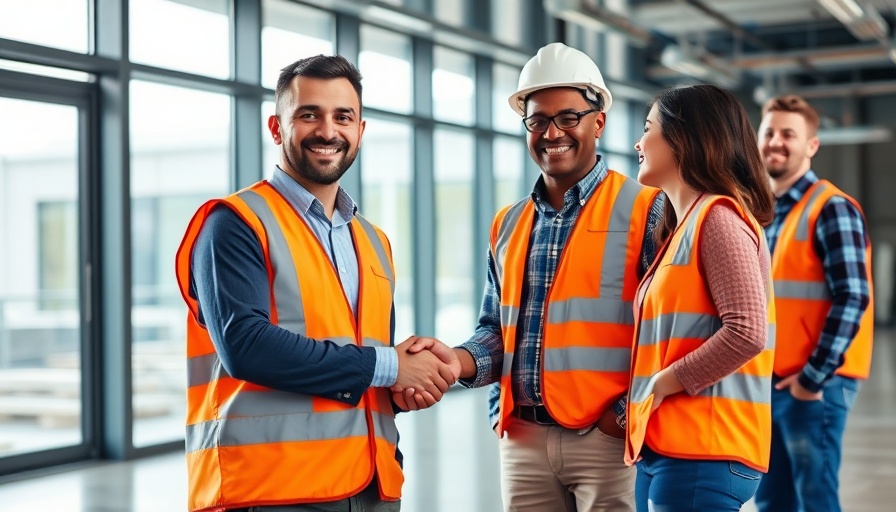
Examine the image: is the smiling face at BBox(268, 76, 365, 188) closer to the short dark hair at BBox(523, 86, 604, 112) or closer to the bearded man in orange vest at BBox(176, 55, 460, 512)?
the bearded man in orange vest at BBox(176, 55, 460, 512)

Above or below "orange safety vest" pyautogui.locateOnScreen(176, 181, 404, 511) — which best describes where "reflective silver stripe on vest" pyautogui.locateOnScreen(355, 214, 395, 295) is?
above

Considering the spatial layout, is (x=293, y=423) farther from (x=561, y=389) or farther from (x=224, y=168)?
(x=224, y=168)

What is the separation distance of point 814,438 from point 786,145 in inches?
39.8

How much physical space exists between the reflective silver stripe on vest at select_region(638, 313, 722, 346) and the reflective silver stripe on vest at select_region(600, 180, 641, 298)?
197 mm

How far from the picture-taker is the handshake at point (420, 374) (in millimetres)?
2258

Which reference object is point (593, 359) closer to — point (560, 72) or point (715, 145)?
point (715, 145)

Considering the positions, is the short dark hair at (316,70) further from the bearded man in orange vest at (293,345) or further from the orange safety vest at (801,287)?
the orange safety vest at (801,287)

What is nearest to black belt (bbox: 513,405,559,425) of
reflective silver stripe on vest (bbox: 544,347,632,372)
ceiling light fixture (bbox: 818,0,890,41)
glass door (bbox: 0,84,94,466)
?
reflective silver stripe on vest (bbox: 544,347,632,372)

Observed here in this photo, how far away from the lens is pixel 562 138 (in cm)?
247

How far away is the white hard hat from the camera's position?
245 cm

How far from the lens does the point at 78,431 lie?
6375 millimetres

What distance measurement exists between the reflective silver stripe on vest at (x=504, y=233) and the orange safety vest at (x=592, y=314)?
18cm


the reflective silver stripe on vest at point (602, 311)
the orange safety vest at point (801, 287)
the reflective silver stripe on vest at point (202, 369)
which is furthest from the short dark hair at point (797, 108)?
the reflective silver stripe on vest at point (202, 369)

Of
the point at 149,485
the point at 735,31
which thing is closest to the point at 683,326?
the point at 149,485
